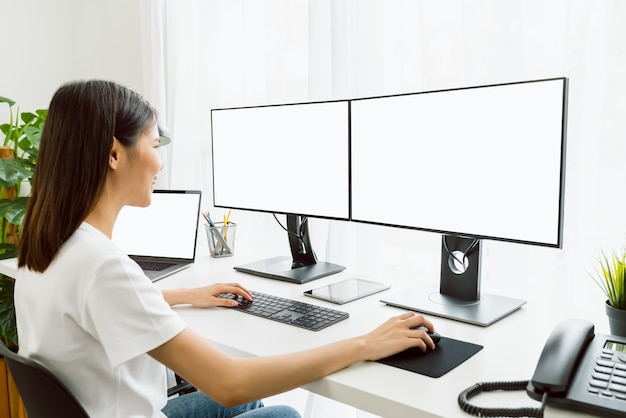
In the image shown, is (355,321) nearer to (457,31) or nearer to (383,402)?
(383,402)

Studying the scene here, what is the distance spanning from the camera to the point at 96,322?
32.0 inches

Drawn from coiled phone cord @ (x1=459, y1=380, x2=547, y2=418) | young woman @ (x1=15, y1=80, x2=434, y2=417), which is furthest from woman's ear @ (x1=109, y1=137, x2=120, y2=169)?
Answer: coiled phone cord @ (x1=459, y1=380, x2=547, y2=418)

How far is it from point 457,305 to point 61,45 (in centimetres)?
242

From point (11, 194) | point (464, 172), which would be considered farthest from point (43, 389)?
point (11, 194)

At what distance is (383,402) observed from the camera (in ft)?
2.68

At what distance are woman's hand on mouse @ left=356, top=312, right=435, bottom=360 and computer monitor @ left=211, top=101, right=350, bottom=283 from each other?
1.50 ft

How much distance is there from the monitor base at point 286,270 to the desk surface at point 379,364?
0.02m

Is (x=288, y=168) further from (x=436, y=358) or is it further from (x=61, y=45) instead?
(x=61, y=45)

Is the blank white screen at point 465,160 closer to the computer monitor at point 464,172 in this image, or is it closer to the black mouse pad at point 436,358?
the computer monitor at point 464,172

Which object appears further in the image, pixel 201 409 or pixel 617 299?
pixel 201 409

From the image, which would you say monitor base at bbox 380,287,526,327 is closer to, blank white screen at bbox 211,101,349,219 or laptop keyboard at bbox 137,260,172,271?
blank white screen at bbox 211,101,349,219

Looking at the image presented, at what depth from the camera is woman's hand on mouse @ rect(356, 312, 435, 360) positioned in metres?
0.93

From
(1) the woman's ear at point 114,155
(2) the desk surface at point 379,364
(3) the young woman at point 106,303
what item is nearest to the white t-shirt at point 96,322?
(3) the young woman at point 106,303

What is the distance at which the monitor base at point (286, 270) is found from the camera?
58.5 inches
